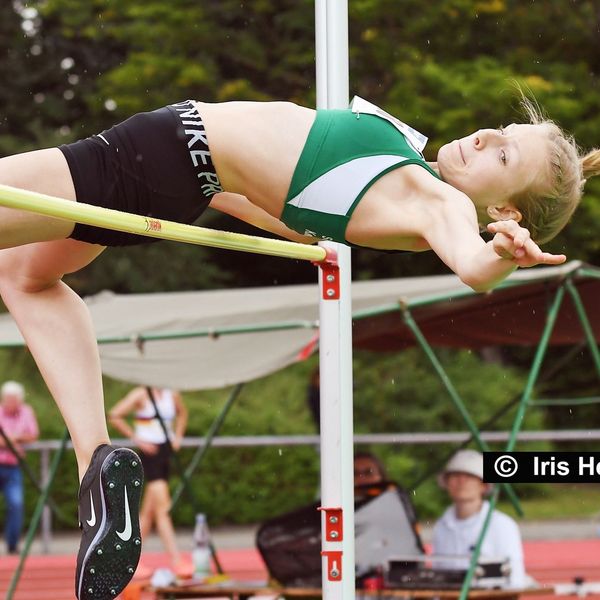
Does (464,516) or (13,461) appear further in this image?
(13,461)

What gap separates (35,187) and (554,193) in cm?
105

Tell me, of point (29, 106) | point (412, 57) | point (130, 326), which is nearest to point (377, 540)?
point (130, 326)

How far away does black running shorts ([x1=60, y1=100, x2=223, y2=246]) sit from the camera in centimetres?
258

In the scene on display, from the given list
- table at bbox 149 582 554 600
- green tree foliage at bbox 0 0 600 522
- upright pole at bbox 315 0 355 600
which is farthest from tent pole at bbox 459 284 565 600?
green tree foliage at bbox 0 0 600 522

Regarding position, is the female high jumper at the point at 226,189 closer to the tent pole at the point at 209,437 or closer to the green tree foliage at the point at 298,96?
the tent pole at the point at 209,437

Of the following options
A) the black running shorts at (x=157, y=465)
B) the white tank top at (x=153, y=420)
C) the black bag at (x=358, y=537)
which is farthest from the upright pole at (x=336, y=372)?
the black running shorts at (x=157, y=465)

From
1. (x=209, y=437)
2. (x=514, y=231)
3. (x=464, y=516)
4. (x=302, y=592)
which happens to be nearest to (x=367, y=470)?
(x=464, y=516)

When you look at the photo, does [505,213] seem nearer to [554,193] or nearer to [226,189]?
[554,193]

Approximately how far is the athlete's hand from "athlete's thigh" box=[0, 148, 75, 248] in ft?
2.78

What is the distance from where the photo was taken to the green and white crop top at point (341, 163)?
259 centimetres

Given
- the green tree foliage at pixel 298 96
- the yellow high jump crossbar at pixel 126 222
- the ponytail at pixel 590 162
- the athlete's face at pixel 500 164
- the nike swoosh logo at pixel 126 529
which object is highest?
the green tree foliage at pixel 298 96

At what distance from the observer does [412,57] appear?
11875 mm

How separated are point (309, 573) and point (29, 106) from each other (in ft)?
29.4

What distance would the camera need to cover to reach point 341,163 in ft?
8.55
